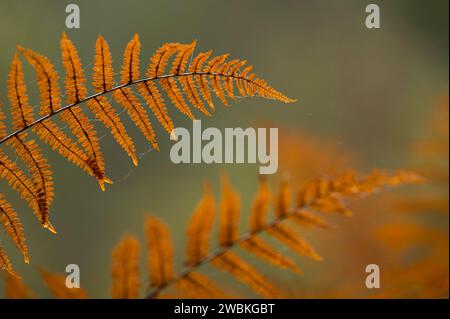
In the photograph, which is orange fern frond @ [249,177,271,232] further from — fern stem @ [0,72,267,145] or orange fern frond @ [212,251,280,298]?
fern stem @ [0,72,267,145]

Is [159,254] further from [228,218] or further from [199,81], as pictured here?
[199,81]

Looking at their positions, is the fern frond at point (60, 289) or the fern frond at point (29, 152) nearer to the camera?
the fern frond at point (29, 152)

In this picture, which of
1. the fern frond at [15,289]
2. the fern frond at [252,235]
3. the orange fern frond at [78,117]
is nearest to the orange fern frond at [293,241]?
the fern frond at [252,235]

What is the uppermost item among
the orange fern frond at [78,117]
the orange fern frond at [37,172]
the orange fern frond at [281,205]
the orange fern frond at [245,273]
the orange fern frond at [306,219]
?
the orange fern frond at [78,117]

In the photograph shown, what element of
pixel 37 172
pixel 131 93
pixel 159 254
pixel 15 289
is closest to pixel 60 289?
pixel 15 289

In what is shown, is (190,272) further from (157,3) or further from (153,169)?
(157,3)

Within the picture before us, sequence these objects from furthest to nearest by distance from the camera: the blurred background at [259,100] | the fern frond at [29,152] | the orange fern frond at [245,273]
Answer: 1. the blurred background at [259,100]
2. the orange fern frond at [245,273]
3. the fern frond at [29,152]

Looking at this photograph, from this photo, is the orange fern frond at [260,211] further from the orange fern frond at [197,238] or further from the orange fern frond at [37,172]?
the orange fern frond at [37,172]
